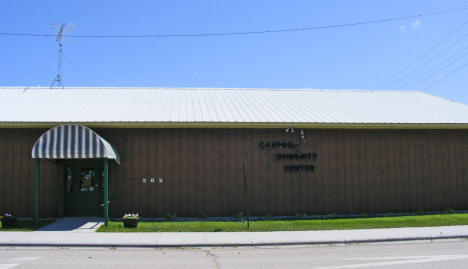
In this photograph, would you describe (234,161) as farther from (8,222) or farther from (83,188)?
(8,222)

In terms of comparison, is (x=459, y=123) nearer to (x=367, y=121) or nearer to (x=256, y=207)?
(x=367, y=121)

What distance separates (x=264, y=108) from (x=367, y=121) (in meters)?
4.37

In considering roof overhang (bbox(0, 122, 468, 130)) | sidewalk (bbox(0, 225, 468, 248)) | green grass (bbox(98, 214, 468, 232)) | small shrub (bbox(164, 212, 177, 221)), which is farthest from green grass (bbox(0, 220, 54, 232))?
small shrub (bbox(164, 212, 177, 221))

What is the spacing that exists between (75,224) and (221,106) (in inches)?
305

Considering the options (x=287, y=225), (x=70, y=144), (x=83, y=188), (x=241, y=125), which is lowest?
(x=287, y=225)

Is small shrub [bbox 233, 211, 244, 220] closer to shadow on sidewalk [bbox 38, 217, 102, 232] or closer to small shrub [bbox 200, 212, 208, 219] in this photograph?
small shrub [bbox 200, 212, 208, 219]

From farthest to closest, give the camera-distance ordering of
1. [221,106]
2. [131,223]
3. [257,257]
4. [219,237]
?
[221,106] < [131,223] < [219,237] < [257,257]

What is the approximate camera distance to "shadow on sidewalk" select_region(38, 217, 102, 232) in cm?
1305

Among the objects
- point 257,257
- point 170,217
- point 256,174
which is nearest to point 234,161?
point 256,174

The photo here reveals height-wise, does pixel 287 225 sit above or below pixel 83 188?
below

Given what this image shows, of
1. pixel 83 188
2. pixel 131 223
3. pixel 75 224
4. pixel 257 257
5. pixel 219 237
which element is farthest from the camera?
pixel 83 188

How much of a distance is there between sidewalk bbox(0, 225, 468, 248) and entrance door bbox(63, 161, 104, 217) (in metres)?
3.53

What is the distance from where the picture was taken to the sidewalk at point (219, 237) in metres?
10.7

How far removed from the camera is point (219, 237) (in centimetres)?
1152
